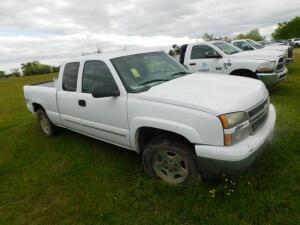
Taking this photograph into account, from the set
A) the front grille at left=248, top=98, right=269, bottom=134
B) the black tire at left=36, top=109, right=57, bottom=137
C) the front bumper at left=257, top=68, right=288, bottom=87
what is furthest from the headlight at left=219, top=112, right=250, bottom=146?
the front bumper at left=257, top=68, right=288, bottom=87

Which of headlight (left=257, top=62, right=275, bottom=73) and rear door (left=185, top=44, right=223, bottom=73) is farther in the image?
rear door (left=185, top=44, right=223, bottom=73)

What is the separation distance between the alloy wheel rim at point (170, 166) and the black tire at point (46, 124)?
327 cm

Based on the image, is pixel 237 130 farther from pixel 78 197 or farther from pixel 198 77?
pixel 78 197

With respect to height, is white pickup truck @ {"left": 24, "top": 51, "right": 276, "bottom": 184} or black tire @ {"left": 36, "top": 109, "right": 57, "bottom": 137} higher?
white pickup truck @ {"left": 24, "top": 51, "right": 276, "bottom": 184}

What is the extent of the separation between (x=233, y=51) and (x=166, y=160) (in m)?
6.34

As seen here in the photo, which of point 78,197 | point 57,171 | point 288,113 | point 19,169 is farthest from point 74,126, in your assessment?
point 288,113

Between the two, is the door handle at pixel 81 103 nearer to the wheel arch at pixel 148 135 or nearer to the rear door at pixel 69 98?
the rear door at pixel 69 98

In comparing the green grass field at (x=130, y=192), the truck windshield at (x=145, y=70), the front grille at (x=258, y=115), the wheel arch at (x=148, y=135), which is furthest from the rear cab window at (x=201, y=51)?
the wheel arch at (x=148, y=135)

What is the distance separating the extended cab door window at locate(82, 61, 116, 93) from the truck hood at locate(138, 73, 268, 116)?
75 centimetres

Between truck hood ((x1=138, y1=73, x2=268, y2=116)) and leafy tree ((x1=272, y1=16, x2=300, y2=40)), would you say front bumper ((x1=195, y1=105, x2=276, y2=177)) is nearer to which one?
truck hood ((x1=138, y1=73, x2=268, y2=116))

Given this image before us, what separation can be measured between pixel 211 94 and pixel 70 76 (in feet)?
8.95

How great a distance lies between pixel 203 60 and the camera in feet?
27.2

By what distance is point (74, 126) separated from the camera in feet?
15.8

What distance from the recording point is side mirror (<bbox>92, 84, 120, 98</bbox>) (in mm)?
3463
